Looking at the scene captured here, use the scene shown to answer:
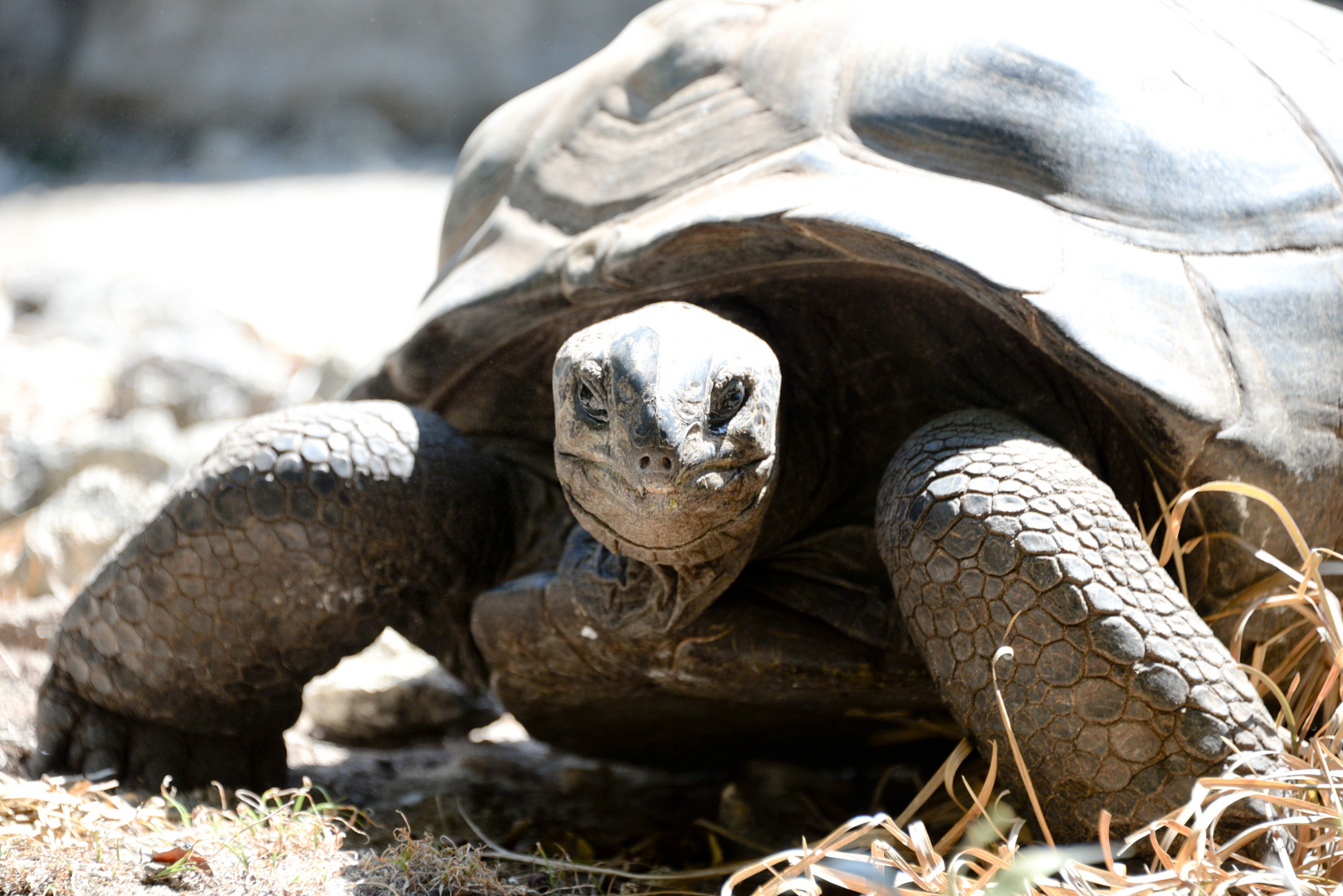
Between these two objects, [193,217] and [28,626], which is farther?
[193,217]

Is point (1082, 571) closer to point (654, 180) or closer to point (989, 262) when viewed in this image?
point (989, 262)

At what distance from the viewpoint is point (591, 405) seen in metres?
1.83

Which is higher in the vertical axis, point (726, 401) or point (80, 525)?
point (726, 401)

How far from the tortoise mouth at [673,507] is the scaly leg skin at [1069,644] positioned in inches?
10.2

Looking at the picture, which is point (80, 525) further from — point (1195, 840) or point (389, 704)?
point (1195, 840)

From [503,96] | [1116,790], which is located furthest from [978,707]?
[503,96]

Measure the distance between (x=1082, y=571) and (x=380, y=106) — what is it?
42.0ft

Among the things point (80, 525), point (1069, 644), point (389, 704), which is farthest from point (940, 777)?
point (80, 525)

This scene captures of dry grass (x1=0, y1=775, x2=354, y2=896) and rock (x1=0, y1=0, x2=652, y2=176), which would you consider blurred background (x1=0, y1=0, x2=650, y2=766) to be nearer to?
rock (x1=0, y1=0, x2=652, y2=176)

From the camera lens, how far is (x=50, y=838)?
2.01 meters

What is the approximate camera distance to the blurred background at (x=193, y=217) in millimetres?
5008

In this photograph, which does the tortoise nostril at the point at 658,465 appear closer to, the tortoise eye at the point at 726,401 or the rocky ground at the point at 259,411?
the tortoise eye at the point at 726,401

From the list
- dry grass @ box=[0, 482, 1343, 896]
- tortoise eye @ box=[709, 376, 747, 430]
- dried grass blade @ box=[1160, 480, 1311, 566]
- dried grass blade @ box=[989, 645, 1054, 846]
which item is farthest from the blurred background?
dried grass blade @ box=[1160, 480, 1311, 566]

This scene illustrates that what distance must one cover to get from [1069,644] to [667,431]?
679 mm
